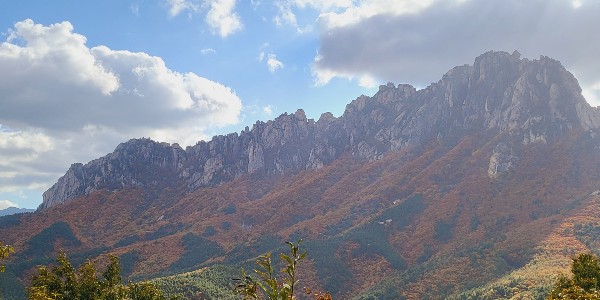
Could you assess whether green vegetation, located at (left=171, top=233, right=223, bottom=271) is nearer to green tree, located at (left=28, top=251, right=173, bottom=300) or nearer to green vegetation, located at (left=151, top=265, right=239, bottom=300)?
green vegetation, located at (left=151, top=265, right=239, bottom=300)

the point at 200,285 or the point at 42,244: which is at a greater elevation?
the point at 42,244

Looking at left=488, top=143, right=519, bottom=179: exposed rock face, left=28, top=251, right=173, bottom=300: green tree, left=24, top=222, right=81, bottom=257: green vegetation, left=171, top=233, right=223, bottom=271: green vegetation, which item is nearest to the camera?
left=28, top=251, right=173, bottom=300: green tree

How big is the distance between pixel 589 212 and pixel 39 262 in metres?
189

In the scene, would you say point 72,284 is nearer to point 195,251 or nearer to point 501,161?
point 195,251

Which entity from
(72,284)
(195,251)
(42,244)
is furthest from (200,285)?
(42,244)

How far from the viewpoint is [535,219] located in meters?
152

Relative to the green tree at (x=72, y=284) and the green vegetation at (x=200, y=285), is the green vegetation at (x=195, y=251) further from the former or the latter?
the green tree at (x=72, y=284)

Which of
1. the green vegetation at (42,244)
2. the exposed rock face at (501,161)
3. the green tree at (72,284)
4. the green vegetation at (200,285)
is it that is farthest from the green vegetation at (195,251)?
the green tree at (72,284)

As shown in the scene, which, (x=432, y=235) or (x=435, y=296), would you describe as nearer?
(x=435, y=296)

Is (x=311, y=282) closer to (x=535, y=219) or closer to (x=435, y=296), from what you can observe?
(x=435, y=296)

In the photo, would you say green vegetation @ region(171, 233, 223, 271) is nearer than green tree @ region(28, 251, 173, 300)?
No

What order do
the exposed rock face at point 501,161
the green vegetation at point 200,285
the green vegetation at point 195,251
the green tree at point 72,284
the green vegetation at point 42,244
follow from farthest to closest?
the exposed rock face at point 501,161 < the green vegetation at point 42,244 < the green vegetation at point 195,251 < the green vegetation at point 200,285 < the green tree at point 72,284

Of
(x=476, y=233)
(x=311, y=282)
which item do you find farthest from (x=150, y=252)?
(x=476, y=233)

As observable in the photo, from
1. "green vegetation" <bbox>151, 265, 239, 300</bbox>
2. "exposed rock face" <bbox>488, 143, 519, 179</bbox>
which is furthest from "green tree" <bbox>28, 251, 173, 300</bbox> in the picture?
"exposed rock face" <bbox>488, 143, 519, 179</bbox>
